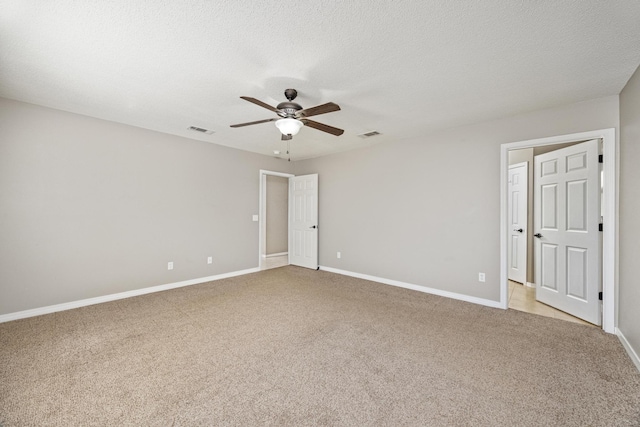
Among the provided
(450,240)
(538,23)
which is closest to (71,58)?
(538,23)

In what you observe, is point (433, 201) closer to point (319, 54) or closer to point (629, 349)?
point (629, 349)

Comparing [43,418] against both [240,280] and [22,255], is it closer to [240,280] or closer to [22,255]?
[22,255]

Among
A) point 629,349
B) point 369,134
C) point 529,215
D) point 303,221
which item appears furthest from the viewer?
point 303,221

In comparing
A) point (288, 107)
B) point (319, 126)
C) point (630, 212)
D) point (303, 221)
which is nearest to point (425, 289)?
point (630, 212)

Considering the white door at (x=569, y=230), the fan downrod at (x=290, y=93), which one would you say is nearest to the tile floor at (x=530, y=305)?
the white door at (x=569, y=230)

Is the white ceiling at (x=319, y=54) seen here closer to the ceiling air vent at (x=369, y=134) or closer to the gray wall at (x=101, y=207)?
the gray wall at (x=101, y=207)

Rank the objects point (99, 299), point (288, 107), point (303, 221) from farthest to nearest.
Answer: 1. point (303, 221)
2. point (99, 299)
3. point (288, 107)

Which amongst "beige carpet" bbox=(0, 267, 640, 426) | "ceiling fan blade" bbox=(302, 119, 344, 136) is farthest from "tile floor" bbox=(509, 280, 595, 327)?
"ceiling fan blade" bbox=(302, 119, 344, 136)

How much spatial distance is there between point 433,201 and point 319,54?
9.37 ft

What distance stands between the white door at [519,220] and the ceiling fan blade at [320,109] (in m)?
4.02

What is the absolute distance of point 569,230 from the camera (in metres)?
3.21

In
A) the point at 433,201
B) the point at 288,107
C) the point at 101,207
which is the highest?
the point at 288,107

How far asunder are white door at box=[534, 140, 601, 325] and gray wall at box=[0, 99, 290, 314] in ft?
16.4

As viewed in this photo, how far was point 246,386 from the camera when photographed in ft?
6.05
